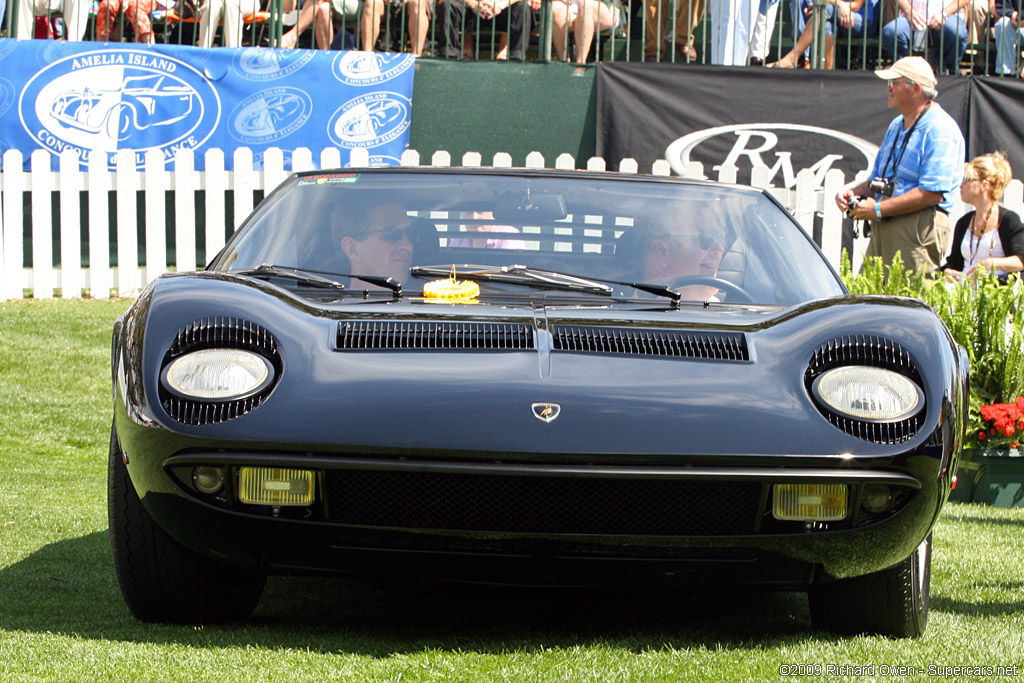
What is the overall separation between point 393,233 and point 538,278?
516 millimetres

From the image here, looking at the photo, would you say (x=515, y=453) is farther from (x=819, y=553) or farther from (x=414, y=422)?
(x=819, y=553)

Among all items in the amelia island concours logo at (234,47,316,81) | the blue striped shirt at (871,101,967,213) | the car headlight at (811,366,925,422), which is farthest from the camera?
the amelia island concours logo at (234,47,316,81)

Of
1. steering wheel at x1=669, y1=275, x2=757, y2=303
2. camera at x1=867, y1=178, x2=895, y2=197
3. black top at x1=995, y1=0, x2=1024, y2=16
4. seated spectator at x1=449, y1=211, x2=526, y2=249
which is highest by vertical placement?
black top at x1=995, y1=0, x2=1024, y2=16

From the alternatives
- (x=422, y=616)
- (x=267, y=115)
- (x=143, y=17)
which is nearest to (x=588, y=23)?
(x=267, y=115)

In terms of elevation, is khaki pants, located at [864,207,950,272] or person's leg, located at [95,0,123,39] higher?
person's leg, located at [95,0,123,39]

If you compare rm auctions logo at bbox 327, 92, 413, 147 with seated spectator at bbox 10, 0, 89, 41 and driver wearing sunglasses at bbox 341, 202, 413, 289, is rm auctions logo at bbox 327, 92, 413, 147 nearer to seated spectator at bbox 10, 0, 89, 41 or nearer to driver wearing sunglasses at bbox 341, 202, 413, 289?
seated spectator at bbox 10, 0, 89, 41

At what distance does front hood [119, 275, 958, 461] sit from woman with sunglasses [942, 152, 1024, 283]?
429 cm

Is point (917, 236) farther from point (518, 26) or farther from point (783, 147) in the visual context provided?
point (518, 26)

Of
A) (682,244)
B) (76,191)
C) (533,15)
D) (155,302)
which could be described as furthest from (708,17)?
(155,302)

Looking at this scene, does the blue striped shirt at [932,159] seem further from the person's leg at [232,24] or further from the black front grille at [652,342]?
the person's leg at [232,24]

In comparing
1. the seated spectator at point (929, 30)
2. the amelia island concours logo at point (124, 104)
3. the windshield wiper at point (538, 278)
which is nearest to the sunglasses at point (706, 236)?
the windshield wiper at point (538, 278)

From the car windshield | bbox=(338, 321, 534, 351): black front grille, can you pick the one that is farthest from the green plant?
bbox=(338, 321, 534, 351): black front grille

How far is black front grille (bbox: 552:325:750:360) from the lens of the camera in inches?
111

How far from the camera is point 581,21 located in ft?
38.5
